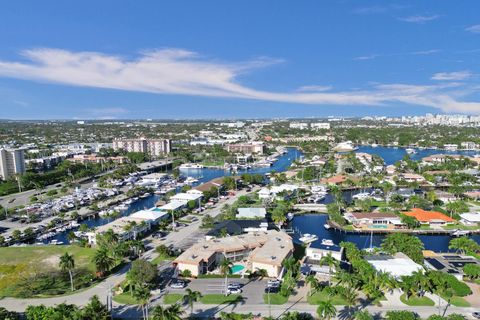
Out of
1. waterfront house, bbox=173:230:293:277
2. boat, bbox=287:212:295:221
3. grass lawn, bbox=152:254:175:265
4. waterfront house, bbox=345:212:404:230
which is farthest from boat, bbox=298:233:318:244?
grass lawn, bbox=152:254:175:265

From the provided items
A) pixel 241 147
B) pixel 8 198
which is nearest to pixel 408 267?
pixel 8 198

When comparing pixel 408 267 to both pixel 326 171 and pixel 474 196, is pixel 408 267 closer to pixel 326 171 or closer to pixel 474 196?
pixel 474 196

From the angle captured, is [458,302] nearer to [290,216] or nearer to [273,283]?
[273,283]

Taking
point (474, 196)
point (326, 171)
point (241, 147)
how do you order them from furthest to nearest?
point (241, 147), point (326, 171), point (474, 196)

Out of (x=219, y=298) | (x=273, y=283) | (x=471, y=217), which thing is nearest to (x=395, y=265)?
(x=273, y=283)

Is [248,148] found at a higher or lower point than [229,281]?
higher

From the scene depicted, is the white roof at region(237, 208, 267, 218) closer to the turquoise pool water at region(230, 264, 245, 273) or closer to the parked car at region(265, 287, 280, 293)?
the turquoise pool water at region(230, 264, 245, 273)

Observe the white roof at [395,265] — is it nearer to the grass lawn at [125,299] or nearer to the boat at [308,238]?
the boat at [308,238]

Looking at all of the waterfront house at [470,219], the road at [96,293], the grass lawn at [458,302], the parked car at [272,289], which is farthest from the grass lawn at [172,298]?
the waterfront house at [470,219]
